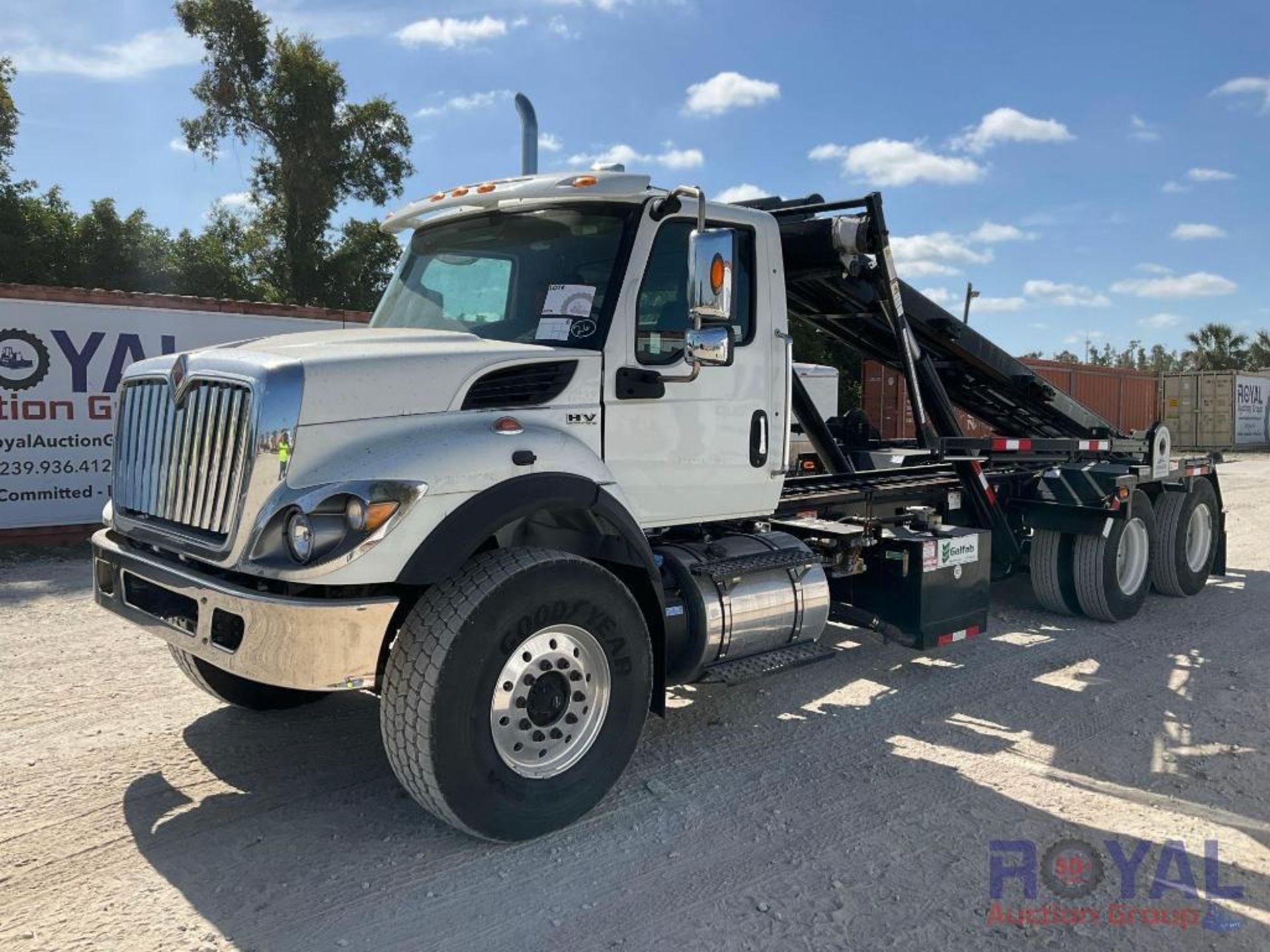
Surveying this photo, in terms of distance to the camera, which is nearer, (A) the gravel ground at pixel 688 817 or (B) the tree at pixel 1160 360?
(A) the gravel ground at pixel 688 817

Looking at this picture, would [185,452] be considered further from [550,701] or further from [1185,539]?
[1185,539]

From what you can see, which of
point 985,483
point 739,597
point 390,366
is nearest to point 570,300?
point 390,366

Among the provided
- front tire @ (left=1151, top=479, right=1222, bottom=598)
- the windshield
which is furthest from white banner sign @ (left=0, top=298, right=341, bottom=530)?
front tire @ (left=1151, top=479, right=1222, bottom=598)

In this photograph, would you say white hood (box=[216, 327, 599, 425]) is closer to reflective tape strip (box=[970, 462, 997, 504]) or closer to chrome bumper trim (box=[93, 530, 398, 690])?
chrome bumper trim (box=[93, 530, 398, 690])

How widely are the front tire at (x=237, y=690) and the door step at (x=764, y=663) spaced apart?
1.94 meters

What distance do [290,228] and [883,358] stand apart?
75.0ft

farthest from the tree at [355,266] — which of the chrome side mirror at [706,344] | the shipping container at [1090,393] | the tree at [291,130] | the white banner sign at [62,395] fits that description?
the chrome side mirror at [706,344]

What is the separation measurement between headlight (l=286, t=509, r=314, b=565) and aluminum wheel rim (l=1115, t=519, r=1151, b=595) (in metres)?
6.67

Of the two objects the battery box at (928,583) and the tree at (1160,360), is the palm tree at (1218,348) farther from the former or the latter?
the battery box at (928,583)

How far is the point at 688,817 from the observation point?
3887 millimetres

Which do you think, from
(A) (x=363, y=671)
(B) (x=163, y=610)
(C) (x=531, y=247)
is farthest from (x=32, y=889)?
(C) (x=531, y=247)

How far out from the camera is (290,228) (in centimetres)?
2638

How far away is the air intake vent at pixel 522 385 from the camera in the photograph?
378 cm

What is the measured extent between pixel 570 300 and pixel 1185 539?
265 inches
